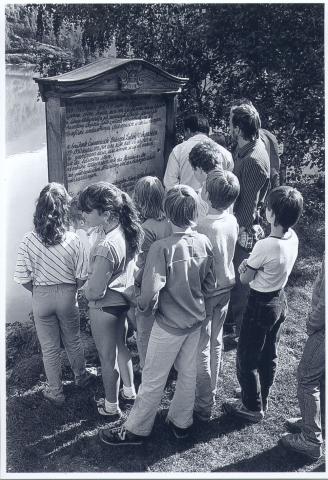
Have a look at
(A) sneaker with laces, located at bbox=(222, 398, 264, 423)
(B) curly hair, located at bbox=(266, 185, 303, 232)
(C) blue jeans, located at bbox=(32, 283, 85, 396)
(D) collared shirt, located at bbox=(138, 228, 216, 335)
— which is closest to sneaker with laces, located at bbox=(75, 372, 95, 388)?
(C) blue jeans, located at bbox=(32, 283, 85, 396)

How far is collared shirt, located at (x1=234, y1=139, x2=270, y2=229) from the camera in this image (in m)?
4.18

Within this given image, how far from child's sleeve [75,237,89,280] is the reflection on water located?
4.58 ft

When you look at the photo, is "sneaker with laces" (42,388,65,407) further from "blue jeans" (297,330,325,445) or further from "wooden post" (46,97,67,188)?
"blue jeans" (297,330,325,445)

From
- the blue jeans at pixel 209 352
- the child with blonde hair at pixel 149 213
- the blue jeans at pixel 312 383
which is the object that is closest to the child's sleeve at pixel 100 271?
the child with blonde hair at pixel 149 213

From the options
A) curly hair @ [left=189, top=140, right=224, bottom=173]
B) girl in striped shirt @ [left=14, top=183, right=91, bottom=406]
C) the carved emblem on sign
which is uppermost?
the carved emblem on sign

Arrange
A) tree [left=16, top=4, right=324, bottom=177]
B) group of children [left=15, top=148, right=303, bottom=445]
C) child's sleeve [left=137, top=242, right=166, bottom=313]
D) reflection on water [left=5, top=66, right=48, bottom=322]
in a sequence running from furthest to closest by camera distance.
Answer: tree [left=16, top=4, right=324, bottom=177], reflection on water [left=5, top=66, right=48, bottom=322], group of children [left=15, top=148, right=303, bottom=445], child's sleeve [left=137, top=242, right=166, bottom=313]

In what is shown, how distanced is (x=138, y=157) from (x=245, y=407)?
2.42 meters

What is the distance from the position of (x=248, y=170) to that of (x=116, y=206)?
1348 mm

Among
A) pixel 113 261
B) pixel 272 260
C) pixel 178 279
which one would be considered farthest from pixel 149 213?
pixel 272 260

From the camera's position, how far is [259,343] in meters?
3.44

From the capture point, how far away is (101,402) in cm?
389

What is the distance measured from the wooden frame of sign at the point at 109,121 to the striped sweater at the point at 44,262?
0.69 m

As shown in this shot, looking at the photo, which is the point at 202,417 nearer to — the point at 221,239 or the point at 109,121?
the point at 221,239

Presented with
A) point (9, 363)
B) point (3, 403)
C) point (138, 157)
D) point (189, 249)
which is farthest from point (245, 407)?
point (138, 157)
